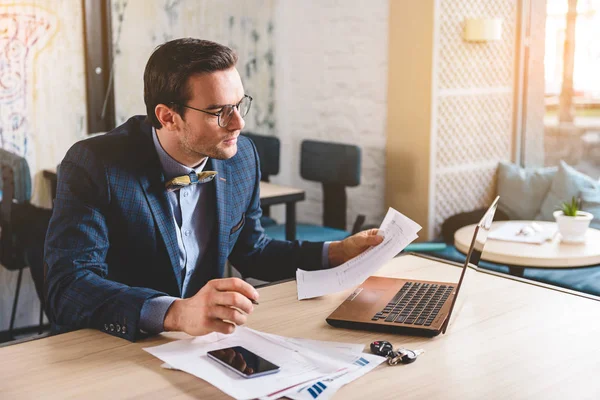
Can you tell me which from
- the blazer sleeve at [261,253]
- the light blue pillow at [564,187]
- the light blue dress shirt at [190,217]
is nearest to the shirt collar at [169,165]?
the light blue dress shirt at [190,217]

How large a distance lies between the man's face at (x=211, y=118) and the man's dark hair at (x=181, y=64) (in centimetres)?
2

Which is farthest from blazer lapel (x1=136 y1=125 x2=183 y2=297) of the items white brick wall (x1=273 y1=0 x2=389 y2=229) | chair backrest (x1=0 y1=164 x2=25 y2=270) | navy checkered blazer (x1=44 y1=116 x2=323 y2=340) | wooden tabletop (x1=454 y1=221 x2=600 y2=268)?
white brick wall (x1=273 y1=0 x2=389 y2=229)

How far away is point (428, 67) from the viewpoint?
13.8 ft

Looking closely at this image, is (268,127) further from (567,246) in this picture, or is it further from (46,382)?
(46,382)

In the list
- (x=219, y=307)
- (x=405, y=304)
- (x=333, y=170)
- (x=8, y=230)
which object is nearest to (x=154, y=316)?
(x=219, y=307)

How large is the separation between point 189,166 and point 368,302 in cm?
61

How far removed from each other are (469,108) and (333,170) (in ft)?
3.06

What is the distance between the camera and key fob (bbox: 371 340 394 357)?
1475mm

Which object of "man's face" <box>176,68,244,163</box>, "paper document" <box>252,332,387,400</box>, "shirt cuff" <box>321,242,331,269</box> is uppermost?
"man's face" <box>176,68,244,163</box>

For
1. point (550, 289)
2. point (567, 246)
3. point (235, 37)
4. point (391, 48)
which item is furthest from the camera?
point (235, 37)

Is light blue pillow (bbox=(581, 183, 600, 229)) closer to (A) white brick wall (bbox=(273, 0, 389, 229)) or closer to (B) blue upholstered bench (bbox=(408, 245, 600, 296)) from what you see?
(B) blue upholstered bench (bbox=(408, 245, 600, 296))

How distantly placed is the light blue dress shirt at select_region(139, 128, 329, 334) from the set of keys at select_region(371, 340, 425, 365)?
58 centimetres

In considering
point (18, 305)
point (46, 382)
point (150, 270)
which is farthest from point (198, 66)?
point (18, 305)

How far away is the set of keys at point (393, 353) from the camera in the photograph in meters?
1.45
